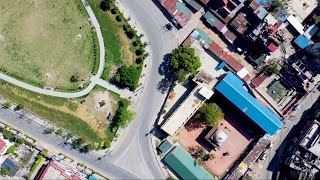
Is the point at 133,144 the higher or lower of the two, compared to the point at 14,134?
higher

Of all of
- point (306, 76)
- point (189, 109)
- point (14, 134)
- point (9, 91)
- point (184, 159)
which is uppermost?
point (306, 76)

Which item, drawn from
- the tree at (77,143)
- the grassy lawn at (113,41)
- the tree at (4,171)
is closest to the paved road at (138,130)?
the tree at (77,143)

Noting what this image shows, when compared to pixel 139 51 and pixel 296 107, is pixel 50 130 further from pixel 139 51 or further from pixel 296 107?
pixel 296 107

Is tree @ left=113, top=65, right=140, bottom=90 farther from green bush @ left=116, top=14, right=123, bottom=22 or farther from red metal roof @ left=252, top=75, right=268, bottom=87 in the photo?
red metal roof @ left=252, top=75, right=268, bottom=87

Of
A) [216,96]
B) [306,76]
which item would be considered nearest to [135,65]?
[216,96]

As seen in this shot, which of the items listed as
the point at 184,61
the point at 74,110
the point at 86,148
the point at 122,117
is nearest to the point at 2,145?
the point at 74,110

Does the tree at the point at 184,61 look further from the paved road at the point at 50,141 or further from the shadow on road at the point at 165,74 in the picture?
the paved road at the point at 50,141

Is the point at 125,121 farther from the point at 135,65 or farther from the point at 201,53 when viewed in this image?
the point at 201,53
